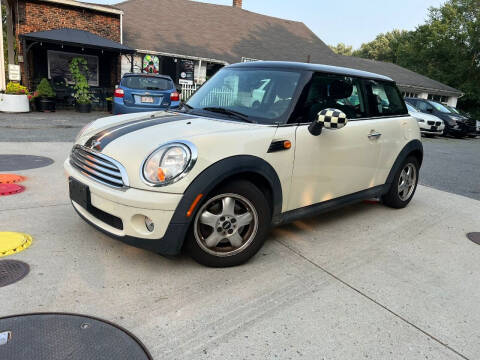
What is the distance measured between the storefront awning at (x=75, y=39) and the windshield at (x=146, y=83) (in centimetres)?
528

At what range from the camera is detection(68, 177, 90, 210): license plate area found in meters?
2.81

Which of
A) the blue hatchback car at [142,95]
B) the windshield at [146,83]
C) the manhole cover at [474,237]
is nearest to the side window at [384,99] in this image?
the manhole cover at [474,237]

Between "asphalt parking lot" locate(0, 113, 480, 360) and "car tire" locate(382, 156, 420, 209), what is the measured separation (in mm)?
622

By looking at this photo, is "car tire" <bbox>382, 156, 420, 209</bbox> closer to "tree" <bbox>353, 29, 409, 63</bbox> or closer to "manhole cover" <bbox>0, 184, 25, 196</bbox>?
"manhole cover" <bbox>0, 184, 25, 196</bbox>

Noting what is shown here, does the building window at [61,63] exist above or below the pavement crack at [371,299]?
above

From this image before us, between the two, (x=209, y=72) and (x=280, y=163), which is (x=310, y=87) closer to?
(x=280, y=163)

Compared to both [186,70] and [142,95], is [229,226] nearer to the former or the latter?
[142,95]

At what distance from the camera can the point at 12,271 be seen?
271cm

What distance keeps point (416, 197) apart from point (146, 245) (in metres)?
4.36

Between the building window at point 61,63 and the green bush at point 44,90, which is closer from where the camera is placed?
the green bush at point 44,90

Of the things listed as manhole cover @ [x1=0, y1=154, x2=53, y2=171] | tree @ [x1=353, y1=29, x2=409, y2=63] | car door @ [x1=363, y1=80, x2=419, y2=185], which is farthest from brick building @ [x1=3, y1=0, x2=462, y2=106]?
tree @ [x1=353, y1=29, x2=409, y2=63]

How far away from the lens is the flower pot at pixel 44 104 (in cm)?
1387

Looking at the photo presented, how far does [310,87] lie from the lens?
336 cm

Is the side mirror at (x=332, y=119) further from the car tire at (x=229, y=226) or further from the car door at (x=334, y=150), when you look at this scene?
the car tire at (x=229, y=226)
